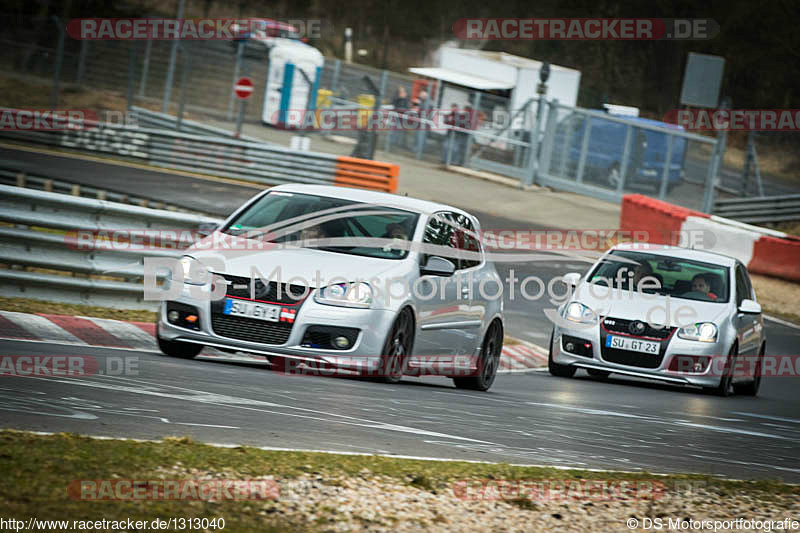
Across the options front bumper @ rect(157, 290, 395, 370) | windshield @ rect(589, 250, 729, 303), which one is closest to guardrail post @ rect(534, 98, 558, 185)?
windshield @ rect(589, 250, 729, 303)

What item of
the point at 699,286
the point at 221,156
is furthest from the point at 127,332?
the point at 221,156

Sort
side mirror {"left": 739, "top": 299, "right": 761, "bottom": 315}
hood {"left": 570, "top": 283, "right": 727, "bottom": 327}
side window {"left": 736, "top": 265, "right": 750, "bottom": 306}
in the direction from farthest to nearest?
side window {"left": 736, "top": 265, "right": 750, "bottom": 306}
side mirror {"left": 739, "top": 299, "right": 761, "bottom": 315}
hood {"left": 570, "top": 283, "right": 727, "bottom": 327}

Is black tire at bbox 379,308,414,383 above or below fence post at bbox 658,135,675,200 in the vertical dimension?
below

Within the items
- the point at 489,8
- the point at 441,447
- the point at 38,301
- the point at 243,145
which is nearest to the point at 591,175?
the point at 243,145

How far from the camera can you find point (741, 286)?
44.3 feet

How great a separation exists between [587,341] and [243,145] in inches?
683

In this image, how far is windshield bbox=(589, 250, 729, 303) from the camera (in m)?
13.0

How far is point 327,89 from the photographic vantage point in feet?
132

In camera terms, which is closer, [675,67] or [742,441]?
[742,441]

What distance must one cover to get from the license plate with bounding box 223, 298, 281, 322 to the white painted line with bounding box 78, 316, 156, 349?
128 centimetres

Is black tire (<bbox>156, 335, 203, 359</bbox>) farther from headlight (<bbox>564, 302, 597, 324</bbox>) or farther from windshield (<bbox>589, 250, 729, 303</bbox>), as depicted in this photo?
windshield (<bbox>589, 250, 729, 303</bbox>)

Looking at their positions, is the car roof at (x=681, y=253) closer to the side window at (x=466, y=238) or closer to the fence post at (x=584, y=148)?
the side window at (x=466, y=238)

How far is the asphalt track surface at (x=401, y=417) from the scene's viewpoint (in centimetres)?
614

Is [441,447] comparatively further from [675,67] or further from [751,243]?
[675,67]
